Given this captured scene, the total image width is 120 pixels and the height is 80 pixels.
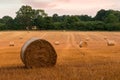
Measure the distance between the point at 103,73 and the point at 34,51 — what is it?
3.96 metres

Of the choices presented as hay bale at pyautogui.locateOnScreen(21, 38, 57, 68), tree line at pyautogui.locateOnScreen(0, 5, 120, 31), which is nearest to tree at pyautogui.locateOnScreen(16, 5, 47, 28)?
tree line at pyautogui.locateOnScreen(0, 5, 120, 31)

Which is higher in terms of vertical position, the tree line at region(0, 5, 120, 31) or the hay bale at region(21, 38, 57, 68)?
the hay bale at region(21, 38, 57, 68)

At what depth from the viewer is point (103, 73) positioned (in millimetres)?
13211

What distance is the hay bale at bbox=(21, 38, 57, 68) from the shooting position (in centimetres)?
1573

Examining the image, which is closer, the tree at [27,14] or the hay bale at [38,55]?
the hay bale at [38,55]

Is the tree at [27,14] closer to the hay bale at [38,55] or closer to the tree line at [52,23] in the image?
the tree line at [52,23]

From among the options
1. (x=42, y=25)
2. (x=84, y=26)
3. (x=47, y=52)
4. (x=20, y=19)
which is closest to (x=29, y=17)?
(x=20, y=19)

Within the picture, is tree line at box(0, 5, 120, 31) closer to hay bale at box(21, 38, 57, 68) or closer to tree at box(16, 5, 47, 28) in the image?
tree at box(16, 5, 47, 28)

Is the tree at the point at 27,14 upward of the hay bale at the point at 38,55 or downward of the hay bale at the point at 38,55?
downward

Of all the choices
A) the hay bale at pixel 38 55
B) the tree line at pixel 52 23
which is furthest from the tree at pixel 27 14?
the hay bale at pixel 38 55

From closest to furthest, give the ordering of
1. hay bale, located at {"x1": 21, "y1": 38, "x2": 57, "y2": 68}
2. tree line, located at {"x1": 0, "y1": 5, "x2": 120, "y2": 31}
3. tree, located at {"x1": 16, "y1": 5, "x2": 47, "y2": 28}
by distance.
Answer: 1. hay bale, located at {"x1": 21, "y1": 38, "x2": 57, "y2": 68}
2. tree line, located at {"x1": 0, "y1": 5, "x2": 120, "y2": 31}
3. tree, located at {"x1": 16, "y1": 5, "x2": 47, "y2": 28}

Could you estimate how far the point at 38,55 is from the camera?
16.2m

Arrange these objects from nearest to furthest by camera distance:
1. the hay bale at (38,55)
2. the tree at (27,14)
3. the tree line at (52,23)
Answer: the hay bale at (38,55), the tree line at (52,23), the tree at (27,14)

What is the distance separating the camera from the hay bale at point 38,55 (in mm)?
15730
